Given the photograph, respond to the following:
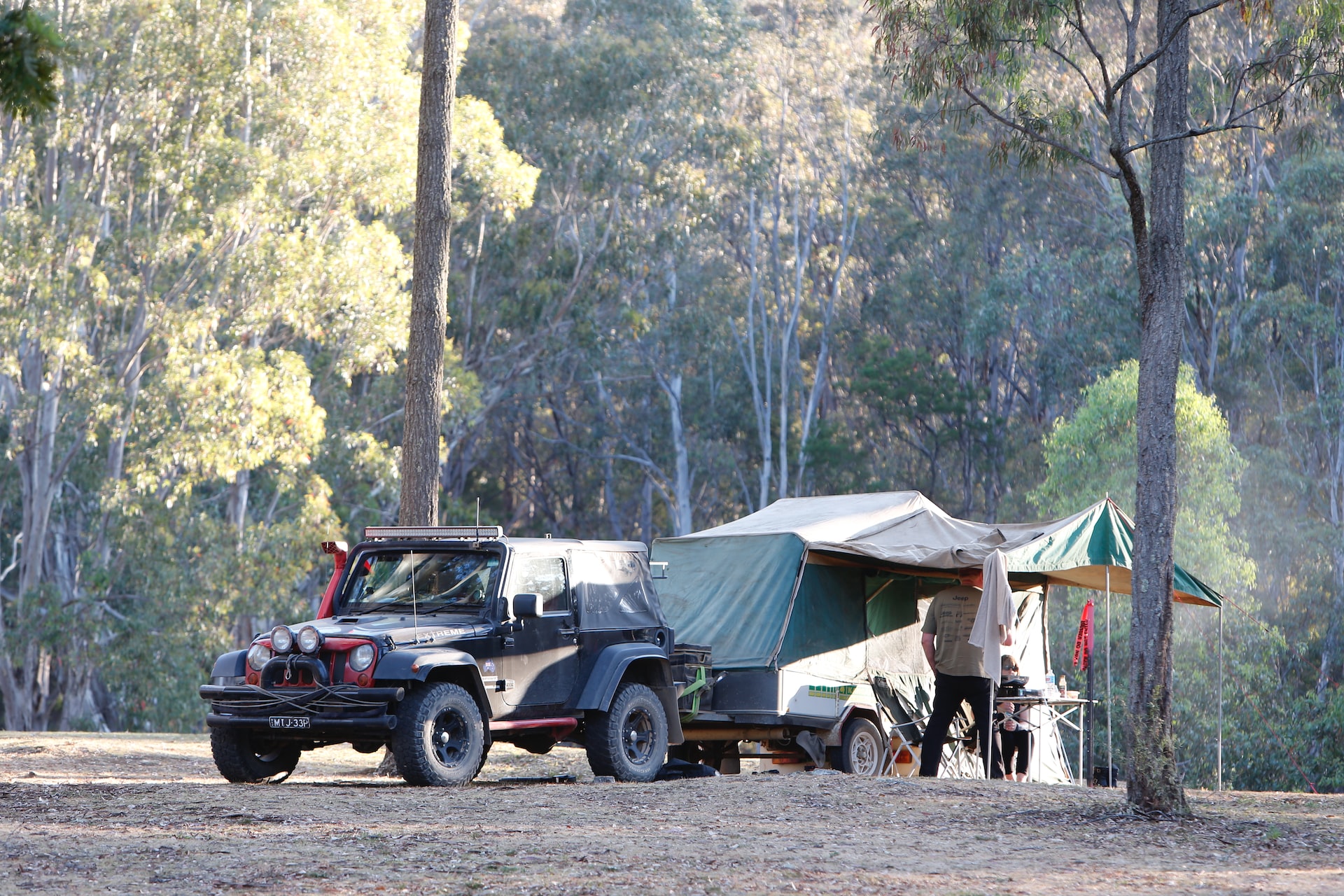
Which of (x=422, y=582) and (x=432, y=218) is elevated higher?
(x=432, y=218)

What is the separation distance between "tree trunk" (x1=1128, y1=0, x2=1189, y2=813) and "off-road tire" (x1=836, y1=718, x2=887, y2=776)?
4148mm

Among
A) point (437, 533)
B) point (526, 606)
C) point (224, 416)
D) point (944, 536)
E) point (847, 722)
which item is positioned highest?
point (224, 416)

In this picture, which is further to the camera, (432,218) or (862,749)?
(862,749)

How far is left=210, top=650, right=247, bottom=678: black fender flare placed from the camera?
9727 millimetres

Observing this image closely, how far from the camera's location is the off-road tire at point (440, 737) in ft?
29.8

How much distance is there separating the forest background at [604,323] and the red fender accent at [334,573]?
367 centimetres

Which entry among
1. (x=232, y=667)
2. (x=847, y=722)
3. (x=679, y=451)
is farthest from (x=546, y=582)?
(x=679, y=451)

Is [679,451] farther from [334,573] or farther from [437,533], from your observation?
[437,533]

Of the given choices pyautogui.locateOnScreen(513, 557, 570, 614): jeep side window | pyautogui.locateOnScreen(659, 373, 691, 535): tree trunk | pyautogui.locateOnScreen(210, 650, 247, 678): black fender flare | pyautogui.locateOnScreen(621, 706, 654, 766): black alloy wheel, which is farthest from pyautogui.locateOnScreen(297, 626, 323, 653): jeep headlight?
pyautogui.locateOnScreen(659, 373, 691, 535): tree trunk

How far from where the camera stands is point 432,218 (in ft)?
42.4

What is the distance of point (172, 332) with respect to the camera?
2195 centimetres

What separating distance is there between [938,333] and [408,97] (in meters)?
22.3

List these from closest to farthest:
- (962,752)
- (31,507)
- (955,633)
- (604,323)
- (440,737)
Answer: (440,737)
(955,633)
(962,752)
(31,507)
(604,323)

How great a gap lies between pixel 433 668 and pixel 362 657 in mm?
435
